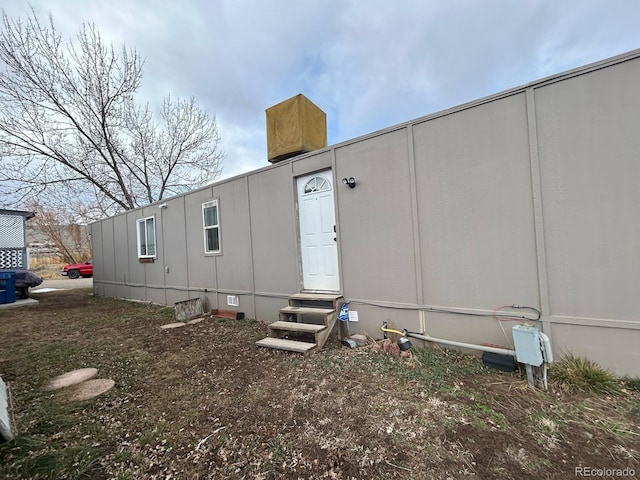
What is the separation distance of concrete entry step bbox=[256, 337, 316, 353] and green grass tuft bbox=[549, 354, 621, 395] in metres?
2.46

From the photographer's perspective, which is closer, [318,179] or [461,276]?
[461,276]

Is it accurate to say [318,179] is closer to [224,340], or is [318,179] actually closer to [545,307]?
[224,340]

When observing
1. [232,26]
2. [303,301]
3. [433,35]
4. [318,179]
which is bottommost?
[303,301]

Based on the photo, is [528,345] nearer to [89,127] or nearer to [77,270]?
[89,127]

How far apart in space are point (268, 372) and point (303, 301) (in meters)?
1.37

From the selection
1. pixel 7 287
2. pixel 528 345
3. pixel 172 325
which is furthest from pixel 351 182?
pixel 7 287

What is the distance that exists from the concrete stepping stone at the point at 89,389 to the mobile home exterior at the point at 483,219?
2.49 meters

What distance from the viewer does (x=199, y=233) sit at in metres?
6.34

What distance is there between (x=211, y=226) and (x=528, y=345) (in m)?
5.71

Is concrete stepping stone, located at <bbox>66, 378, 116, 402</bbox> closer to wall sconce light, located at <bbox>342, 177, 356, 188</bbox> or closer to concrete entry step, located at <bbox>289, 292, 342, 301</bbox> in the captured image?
concrete entry step, located at <bbox>289, 292, 342, 301</bbox>

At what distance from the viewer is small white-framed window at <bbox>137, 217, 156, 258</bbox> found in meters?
7.71

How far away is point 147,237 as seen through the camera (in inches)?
313

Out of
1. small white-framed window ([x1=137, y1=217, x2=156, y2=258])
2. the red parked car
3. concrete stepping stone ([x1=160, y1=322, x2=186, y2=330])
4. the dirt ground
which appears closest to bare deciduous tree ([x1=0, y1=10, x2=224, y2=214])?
small white-framed window ([x1=137, y1=217, x2=156, y2=258])

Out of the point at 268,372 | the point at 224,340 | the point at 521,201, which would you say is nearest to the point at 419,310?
the point at 521,201
